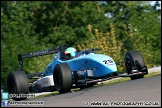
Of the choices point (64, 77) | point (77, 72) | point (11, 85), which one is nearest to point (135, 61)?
point (77, 72)

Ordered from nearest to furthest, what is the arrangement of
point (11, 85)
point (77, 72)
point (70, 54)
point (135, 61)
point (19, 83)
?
point (19, 83), point (77, 72), point (11, 85), point (135, 61), point (70, 54)

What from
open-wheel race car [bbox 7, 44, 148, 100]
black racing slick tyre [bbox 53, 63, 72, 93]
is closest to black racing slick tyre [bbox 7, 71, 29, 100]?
open-wheel race car [bbox 7, 44, 148, 100]

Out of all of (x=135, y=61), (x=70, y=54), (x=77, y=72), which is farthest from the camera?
(x=70, y=54)

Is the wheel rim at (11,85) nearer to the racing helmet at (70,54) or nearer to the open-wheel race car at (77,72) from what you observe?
the open-wheel race car at (77,72)

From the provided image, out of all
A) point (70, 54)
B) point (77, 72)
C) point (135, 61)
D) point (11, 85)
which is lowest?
point (11, 85)

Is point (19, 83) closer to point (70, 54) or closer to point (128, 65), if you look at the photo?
point (70, 54)

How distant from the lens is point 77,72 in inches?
504

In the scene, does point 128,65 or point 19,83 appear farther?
point 128,65

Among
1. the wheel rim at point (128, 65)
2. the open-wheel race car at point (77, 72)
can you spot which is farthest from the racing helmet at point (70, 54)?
the wheel rim at point (128, 65)

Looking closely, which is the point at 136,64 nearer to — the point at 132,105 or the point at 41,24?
the point at 132,105

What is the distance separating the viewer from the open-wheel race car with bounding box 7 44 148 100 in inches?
471

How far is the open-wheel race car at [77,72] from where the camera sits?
→ 1195 cm

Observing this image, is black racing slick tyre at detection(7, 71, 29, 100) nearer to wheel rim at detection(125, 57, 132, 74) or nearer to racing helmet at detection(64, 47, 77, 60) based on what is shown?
racing helmet at detection(64, 47, 77, 60)

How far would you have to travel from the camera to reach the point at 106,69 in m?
12.0
